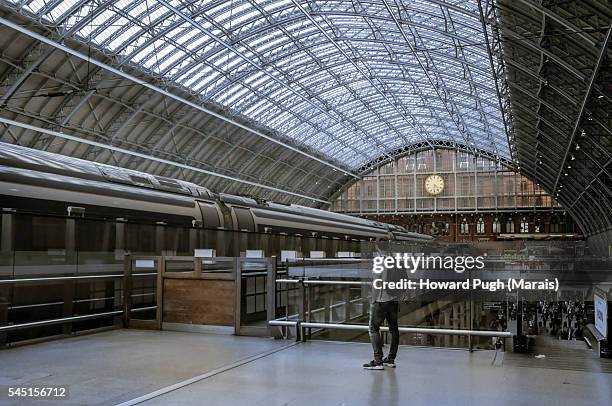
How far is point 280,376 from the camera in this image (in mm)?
7137

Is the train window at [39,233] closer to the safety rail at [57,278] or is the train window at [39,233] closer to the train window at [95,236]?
the train window at [95,236]

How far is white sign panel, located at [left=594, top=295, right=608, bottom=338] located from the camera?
8375 millimetres

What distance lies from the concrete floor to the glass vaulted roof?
21772 mm

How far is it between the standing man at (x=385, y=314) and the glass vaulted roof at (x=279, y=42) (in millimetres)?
21369

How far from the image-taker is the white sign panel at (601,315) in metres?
8.38

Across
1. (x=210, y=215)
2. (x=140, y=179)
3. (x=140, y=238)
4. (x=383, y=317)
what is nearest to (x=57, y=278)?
(x=140, y=238)

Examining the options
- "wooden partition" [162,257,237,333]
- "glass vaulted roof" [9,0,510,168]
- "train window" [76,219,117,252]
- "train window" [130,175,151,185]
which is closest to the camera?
"wooden partition" [162,257,237,333]

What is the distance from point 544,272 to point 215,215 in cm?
1295

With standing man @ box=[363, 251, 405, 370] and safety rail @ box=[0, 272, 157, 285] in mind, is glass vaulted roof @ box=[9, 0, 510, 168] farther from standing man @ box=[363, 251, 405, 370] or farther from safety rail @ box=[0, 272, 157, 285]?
standing man @ box=[363, 251, 405, 370]

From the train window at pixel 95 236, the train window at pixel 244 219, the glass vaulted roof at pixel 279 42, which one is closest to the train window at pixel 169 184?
the train window at pixel 244 219

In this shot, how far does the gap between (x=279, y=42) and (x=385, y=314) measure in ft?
110

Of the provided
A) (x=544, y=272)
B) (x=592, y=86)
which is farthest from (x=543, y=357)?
(x=592, y=86)

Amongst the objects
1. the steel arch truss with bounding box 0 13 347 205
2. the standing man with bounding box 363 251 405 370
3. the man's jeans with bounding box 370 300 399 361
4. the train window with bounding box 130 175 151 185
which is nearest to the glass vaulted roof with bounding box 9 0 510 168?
the steel arch truss with bounding box 0 13 347 205

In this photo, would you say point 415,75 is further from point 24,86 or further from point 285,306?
point 285,306
